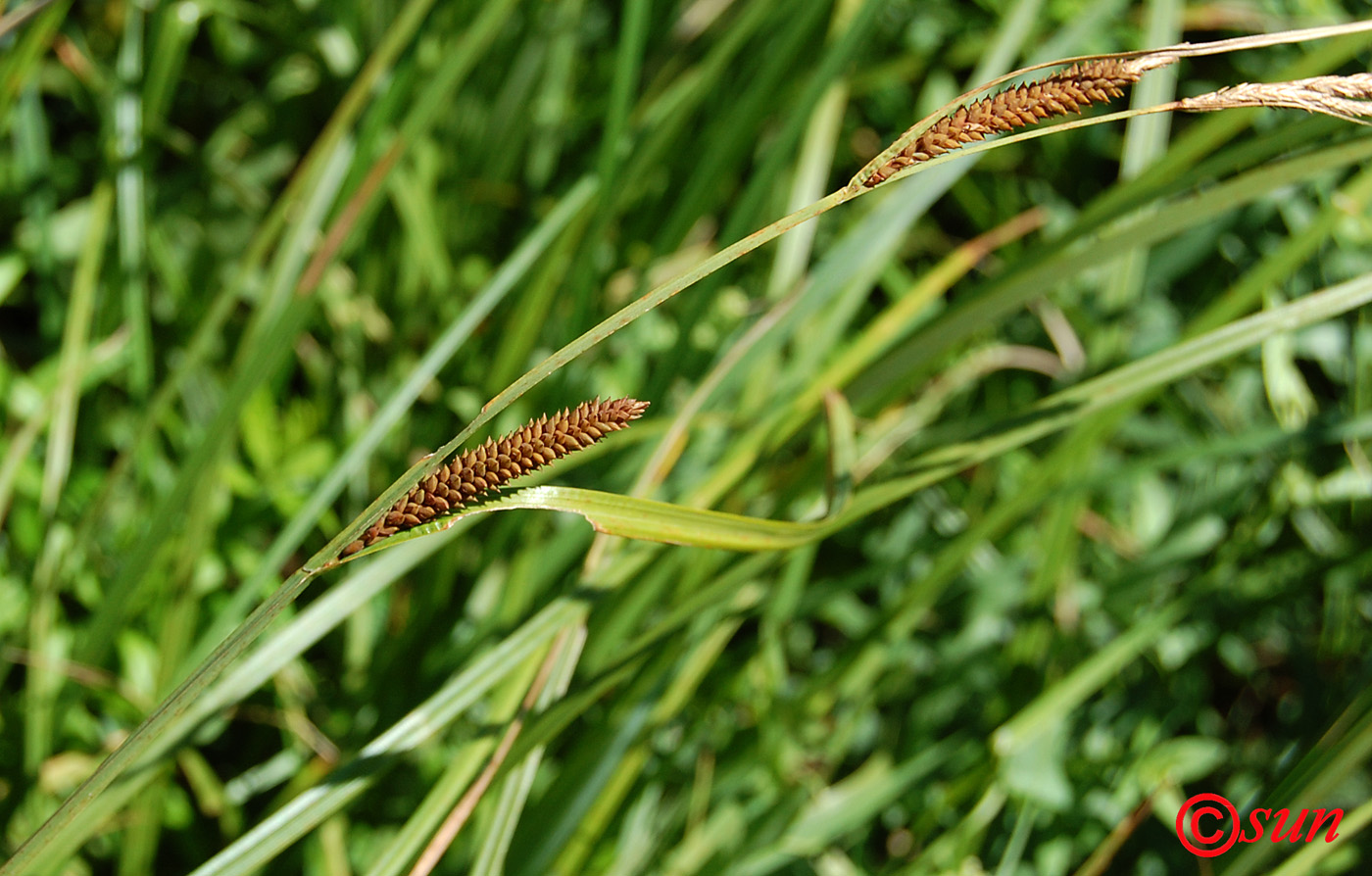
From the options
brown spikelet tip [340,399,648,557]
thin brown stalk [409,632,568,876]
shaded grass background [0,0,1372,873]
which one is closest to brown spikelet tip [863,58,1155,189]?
brown spikelet tip [340,399,648,557]

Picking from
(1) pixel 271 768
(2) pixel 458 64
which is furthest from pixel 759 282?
(1) pixel 271 768

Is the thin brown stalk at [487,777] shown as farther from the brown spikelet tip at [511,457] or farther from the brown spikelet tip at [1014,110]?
the brown spikelet tip at [1014,110]

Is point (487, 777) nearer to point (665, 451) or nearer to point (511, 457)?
point (665, 451)

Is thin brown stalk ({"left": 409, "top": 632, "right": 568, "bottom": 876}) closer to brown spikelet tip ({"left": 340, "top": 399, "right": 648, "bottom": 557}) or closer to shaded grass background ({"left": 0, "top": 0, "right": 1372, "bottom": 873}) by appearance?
shaded grass background ({"left": 0, "top": 0, "right": 1372, "bottom": 873})

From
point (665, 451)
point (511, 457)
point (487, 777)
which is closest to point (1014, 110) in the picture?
point (511, 457)

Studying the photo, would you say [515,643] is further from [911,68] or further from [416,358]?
[911,68]
